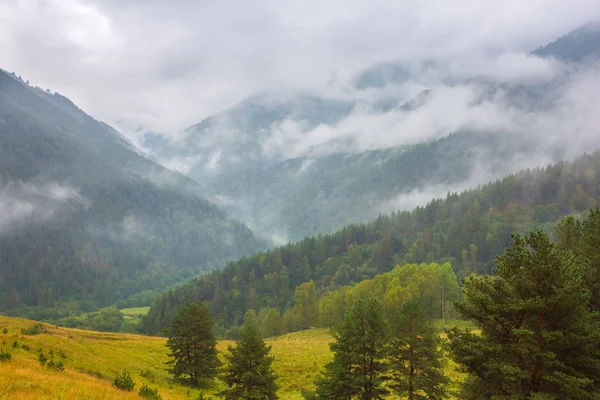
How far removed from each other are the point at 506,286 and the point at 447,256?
165802 millimetres

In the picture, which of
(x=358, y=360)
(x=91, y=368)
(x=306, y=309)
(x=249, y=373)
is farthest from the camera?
(x=306, y=309)

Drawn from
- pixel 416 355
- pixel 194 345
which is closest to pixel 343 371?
pixel 416 355

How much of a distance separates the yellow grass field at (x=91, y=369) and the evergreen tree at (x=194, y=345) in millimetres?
1704

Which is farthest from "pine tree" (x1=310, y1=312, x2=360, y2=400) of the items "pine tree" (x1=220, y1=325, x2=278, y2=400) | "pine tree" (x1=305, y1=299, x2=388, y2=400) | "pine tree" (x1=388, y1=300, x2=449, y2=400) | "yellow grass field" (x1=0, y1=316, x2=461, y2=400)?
"yellow grass field" (x1=0, y1=316, x2=461, y2=400)

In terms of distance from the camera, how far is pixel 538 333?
14.8 meters

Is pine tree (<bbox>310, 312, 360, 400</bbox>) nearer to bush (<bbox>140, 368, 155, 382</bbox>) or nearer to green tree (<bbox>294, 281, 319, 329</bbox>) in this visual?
bush (<bbox>140, 368, 155, 382</bbox>)

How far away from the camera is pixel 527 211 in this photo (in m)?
196

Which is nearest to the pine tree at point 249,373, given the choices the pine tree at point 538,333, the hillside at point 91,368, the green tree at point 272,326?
the hillside at point 91,368

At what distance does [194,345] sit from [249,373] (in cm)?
1268

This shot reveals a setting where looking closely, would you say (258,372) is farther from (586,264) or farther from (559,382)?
(586,264)

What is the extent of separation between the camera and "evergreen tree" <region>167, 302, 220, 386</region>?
36312 millimetres

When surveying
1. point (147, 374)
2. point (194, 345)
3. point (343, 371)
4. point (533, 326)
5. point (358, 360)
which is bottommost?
point (147, 374)

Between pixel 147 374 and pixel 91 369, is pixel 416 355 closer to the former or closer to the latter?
pixel 91 369

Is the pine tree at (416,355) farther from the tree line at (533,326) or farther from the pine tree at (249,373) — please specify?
the pine tree at (249,373)
